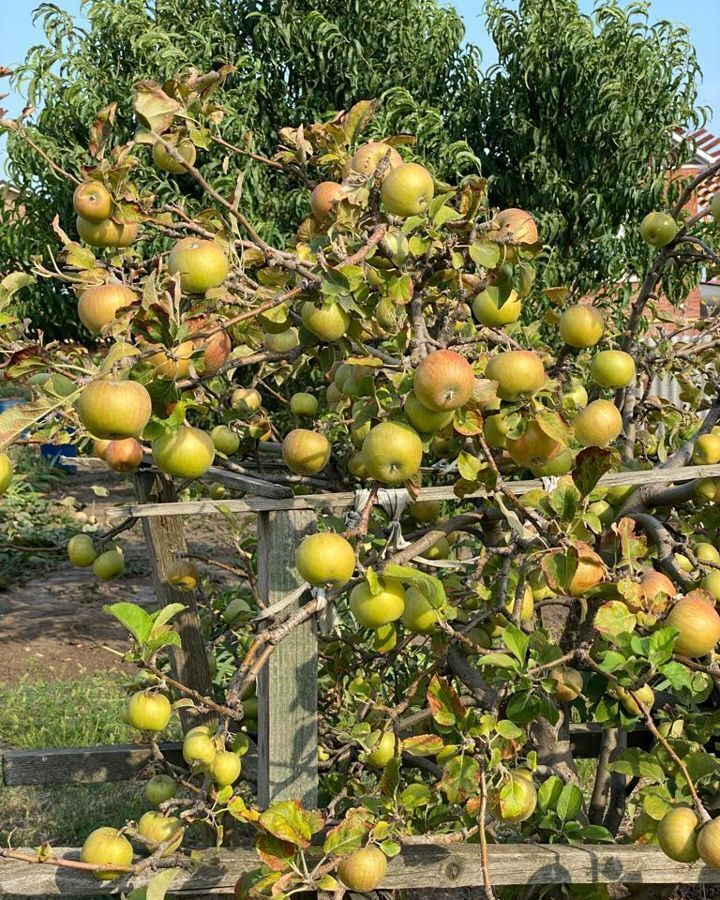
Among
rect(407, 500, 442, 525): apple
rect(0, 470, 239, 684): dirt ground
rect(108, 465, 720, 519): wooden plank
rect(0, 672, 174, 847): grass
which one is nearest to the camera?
rect(108, 465, 720, 519): wooden plank

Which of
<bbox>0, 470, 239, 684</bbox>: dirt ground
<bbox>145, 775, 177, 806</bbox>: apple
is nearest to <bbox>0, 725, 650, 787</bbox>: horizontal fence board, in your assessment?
<bbox>145, 775, 177, 806</bbox>: apple

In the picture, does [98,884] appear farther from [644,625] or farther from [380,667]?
[644,625]

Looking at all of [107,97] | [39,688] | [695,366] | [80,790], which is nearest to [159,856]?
[695,366]

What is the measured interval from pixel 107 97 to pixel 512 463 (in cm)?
549

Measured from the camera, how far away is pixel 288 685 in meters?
1.43

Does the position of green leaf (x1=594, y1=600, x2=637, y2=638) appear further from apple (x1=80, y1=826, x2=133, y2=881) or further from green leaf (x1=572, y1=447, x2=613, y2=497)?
apple (x1=80, y1=826, x2=133, y2=881)

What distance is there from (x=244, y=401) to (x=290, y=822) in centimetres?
88

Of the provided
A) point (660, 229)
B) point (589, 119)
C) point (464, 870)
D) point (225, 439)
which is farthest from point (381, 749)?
point (589, 119)

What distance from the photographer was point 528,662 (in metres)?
1.33

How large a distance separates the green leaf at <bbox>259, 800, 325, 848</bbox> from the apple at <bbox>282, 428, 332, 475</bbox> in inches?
19.6

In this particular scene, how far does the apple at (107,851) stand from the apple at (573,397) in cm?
95

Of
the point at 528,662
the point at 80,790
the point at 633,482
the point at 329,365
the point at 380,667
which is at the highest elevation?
the point at 329,365

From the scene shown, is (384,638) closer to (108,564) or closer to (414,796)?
(414,796)

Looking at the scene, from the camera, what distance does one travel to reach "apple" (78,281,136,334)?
3.96 ft
